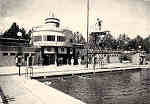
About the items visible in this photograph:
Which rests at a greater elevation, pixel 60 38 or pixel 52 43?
pixel 60 38

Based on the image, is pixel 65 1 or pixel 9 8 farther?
pixel 65 1

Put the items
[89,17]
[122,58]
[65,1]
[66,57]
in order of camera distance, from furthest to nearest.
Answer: [122,58] → [66,57] → [89,17] → [65,1]

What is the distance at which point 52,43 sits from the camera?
18.2 metres

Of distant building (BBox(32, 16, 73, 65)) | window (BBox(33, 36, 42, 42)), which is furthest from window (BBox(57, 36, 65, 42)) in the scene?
window (BBox(33, 36, 42, 42))

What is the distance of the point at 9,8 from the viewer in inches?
400

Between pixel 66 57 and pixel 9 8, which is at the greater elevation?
pixel 9 8

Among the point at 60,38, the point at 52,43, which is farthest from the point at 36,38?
the point at 60,38

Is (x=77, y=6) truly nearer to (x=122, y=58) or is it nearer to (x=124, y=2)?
(x=124, y=2)

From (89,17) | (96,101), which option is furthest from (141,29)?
(96,101)

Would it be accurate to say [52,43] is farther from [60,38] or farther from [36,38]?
[36,38]

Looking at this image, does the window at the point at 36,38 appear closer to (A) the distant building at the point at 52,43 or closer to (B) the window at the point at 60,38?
(A) the distant building at the point at 52,43

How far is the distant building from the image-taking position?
18.2 meters

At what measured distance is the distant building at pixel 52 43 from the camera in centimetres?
1816

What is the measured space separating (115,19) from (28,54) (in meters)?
9.92
